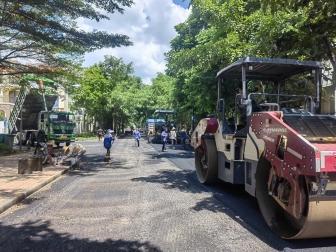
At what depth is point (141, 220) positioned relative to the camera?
8609 millimetres

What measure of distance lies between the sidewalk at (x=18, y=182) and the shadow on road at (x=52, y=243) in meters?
2.12

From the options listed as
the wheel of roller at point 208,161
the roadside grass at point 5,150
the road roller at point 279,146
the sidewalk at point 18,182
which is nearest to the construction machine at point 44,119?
the roadside grass at point 5,150

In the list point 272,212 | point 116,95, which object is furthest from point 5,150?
point 116,95

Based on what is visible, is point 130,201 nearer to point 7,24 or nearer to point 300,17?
point 300,17

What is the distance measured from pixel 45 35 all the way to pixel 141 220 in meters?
11.9

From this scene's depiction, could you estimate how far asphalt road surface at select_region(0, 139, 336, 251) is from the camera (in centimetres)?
698

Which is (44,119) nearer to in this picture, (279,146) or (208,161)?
(208,161)

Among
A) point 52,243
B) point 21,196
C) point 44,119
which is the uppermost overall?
point 44,119

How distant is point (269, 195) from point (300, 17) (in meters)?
6.87

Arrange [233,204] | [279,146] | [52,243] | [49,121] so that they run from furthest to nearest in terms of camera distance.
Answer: [49,121], [233,204], [279,146], [52,243]

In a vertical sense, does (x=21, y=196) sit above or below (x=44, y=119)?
below

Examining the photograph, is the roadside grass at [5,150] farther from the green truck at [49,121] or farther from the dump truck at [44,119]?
the green truck at [49,121]

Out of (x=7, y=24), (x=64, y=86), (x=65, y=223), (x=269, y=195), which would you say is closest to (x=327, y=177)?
(x=269, y=195)

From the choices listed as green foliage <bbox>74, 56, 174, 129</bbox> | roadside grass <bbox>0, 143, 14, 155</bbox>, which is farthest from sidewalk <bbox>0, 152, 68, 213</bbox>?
green foliage <bbox>74, 56, 174, 129</bbox>
